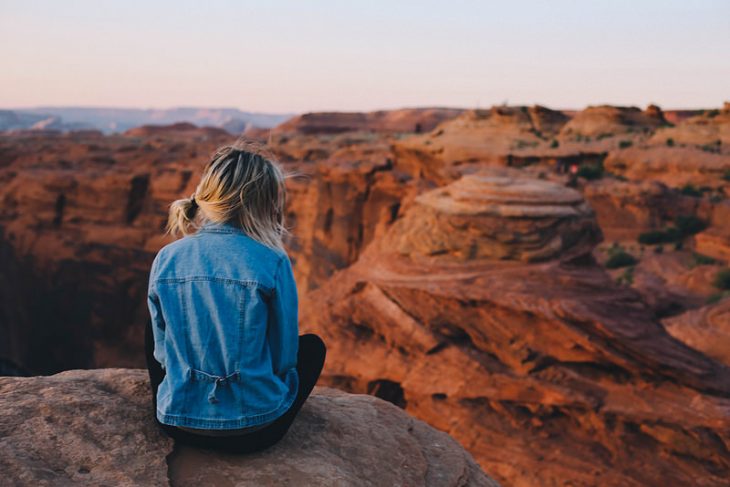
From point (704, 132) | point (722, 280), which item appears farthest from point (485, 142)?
Answer: point (722, 280)

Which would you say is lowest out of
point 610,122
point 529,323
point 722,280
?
point 722,280

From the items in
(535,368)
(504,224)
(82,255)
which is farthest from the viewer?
(82,255)

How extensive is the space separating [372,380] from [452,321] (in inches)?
62.5

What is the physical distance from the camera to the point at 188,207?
8.95 ft

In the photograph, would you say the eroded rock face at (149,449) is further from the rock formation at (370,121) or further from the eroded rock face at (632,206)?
the rock formation at (370,121)

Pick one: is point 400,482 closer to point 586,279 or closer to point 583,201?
point 586,279

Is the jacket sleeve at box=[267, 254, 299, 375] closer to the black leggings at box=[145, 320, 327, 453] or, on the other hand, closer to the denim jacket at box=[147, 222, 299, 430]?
the denim jacket at box=[147, 222, 299, 430]

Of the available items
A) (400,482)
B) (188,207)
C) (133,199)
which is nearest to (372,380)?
(400,482)

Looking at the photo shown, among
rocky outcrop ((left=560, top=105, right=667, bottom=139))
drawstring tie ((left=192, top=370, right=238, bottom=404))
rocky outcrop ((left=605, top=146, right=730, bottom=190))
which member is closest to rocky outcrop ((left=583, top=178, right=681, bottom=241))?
rocky outcrop ((left=605, top=146, right=730, bottom=190))

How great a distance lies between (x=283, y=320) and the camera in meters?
2.59

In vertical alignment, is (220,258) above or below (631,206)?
above

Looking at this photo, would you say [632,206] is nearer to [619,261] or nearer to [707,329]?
[619,261]

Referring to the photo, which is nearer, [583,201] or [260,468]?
[260,468]

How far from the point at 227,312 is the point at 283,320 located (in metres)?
0.27
